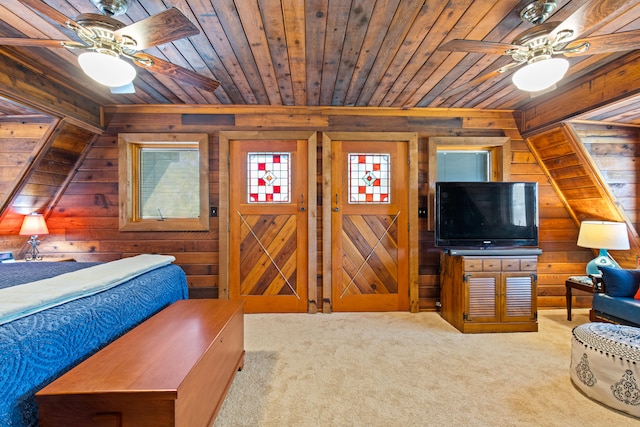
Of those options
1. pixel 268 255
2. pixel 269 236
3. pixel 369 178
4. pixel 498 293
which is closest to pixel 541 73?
pixel 369 178

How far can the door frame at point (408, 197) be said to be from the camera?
130 inches

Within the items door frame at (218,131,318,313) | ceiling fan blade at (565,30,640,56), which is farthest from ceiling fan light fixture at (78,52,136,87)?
ceiling fan blade at (565,30,640,56)

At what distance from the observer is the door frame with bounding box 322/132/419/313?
3293 mm

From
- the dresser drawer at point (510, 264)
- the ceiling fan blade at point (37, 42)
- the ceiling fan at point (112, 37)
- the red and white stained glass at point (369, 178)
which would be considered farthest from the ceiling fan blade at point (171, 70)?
the dresser drawer at point (510, 264)

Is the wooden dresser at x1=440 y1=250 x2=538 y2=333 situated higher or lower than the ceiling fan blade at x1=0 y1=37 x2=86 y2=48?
lower

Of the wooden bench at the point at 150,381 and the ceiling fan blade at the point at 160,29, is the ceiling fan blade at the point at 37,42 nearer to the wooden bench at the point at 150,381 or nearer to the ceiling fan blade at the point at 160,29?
the ceiling fan blade at the point at 160,29

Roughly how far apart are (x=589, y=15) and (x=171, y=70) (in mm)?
2369

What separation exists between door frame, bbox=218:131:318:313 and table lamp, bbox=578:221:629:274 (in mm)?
2768

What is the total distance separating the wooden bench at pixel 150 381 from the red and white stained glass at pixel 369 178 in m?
2.19

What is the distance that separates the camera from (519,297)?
110 inches

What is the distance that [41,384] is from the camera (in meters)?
1.05

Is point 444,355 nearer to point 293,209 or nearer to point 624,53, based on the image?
point 293,209

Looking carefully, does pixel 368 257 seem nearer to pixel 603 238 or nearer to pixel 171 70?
pixel 603 238

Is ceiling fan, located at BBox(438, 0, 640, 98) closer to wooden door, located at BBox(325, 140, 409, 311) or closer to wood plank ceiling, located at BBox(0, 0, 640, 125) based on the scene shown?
wood plank ceiling, located at BBox(0, 0, 640, 125)
